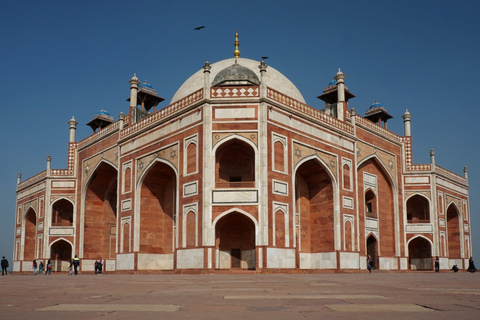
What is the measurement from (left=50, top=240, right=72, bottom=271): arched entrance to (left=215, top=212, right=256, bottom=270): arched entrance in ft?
46.3

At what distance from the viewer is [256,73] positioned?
90.8 feet

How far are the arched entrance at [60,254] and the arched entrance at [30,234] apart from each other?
4.01 metres

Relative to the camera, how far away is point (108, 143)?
93.5 ft

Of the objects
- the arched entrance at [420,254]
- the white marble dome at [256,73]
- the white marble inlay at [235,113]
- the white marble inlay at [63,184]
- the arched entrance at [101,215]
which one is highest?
the white marble dome at [256,73]

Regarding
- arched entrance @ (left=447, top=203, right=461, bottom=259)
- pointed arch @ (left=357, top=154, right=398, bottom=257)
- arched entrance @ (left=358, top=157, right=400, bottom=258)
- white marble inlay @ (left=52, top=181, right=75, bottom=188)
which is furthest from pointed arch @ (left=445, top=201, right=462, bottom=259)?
white marble inlay @ (left=52, top=181, right=75, bottom=188)

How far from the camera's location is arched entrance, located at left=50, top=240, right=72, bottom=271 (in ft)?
105

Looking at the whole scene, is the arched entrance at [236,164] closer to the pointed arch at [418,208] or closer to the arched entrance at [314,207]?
the arched entrance at [314,207]

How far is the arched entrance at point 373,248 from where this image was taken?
27.6 m

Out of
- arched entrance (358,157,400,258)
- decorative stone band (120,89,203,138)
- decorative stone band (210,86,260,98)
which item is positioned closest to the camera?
decorative stone band (210,86,260,98)

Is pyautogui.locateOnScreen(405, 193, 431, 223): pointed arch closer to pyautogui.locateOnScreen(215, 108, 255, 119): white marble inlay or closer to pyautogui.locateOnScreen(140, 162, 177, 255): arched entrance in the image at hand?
pyautogui.locateOnScreen(215, 108, 255, 119): white marble inlay

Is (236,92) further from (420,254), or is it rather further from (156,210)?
(420,254)

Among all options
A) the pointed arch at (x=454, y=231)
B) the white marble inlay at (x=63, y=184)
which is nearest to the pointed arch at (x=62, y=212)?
the white marble inlay at (x=63, y=184)

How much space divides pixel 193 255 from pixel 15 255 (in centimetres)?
2180

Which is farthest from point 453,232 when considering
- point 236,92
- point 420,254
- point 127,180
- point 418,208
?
point 127,180
